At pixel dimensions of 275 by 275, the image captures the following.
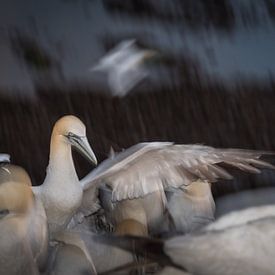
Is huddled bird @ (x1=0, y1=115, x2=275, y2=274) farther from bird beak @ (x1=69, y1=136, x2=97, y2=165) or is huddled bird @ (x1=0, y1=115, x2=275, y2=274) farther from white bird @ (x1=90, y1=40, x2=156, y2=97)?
white bird @ (x1=90, y1=40, x2=156, y2=97)

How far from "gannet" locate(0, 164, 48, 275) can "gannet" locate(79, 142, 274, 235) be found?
0.38m

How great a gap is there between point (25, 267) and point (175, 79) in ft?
6.67

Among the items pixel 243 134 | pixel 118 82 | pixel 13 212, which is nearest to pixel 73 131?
pixel 13 212

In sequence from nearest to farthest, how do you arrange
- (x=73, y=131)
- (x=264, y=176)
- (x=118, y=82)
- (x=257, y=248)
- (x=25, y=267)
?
(x=257, y=248), (x=25, y=267), (x=73, y=131), (x=264, y=176), (x=118, y=82)

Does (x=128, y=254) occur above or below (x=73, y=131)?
below

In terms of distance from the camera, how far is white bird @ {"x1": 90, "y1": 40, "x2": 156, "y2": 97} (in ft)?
11.0

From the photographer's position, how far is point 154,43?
12.7 ft

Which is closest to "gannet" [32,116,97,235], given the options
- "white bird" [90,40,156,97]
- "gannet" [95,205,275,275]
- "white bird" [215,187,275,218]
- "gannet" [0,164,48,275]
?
"gannet" [0,164,48,275]

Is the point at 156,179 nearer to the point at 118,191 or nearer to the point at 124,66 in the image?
the point at 118,191

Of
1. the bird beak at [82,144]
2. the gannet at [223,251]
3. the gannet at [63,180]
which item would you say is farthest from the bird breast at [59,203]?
the gannet at [223,251]

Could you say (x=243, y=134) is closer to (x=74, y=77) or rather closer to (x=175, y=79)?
(x=175, y=79)

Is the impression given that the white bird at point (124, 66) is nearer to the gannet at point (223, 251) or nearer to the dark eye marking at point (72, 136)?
the dark eye marking at point (72, 136)

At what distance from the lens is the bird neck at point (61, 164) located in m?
2.37

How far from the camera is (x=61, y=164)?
7.88 feet
